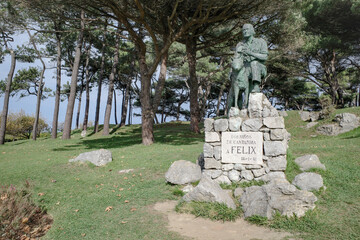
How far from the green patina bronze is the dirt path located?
10.7 ft

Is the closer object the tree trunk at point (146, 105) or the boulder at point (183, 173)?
the boulder at point (183, 173)

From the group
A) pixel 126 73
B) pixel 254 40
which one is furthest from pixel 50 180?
pixel 126 73

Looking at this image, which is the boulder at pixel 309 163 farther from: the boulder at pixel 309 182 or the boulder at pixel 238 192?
the boulder at pixel 238 192

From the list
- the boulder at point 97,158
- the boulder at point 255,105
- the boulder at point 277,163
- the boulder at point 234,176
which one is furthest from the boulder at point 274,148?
the boulder at point 97,158

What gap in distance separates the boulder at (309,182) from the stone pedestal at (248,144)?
1.36 feet

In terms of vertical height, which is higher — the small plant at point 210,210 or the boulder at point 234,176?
the boulder at point 234,176

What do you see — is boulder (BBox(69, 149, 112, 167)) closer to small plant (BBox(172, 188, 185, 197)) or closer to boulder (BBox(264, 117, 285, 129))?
small plant (BBox(172, 188, 185, 197))

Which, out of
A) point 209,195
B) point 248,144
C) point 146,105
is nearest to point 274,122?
point 248,144

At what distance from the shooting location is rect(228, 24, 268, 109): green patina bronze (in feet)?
22.7

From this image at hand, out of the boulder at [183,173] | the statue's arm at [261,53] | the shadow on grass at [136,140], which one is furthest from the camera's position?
the shadow on grass at [136,140]

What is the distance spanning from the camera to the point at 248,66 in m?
7.08

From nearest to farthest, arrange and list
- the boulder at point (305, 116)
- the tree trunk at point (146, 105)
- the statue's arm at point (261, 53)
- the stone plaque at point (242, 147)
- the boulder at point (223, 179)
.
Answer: the stone plaque at point (242, 147) → the boulder at point (223, 179) → the statue's arm at point (261, 53) → the tree trunk at point (146, 105) → the boulder at point (305, 116)

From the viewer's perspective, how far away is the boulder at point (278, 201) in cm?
492

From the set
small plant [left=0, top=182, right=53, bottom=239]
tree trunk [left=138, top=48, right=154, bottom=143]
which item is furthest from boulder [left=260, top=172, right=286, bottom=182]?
tree trunk [left=138, top=48, right=154, bottom=143]
